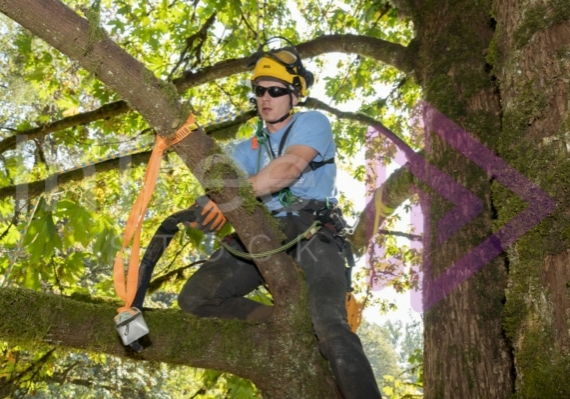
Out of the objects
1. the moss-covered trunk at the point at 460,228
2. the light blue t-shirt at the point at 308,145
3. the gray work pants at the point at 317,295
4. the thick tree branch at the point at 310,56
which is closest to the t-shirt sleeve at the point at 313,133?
the light blue t-shirt at the point at 308,145

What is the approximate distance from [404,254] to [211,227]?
679 centimetres

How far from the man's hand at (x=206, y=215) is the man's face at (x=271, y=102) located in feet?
3.11

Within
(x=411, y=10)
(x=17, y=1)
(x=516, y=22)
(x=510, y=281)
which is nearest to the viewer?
(x=510, y=281)

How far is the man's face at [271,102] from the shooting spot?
389 centimetres

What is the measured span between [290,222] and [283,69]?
1.10 metres

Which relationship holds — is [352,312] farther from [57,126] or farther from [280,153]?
[57,126]

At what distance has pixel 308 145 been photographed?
11.2ft

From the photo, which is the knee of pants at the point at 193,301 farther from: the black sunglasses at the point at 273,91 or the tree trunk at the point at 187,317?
the black sunglasses at the point at 273,91

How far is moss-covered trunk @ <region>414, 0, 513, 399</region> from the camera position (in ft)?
10.7

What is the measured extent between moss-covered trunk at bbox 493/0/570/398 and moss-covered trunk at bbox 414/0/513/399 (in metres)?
1.20

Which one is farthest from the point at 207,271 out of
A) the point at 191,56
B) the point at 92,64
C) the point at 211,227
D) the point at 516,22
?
the point at 191,56

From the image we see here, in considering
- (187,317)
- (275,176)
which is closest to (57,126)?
(187,317)

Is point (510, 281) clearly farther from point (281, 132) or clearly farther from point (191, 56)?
point (191, 56)

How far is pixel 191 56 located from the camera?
7.23 m
